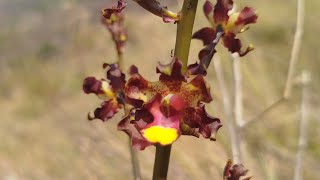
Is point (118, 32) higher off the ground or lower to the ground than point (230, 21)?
higher

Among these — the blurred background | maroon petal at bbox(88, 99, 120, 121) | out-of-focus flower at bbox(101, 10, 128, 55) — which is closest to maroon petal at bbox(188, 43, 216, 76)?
maroon petal at bbox(88, 99, 120, 121)

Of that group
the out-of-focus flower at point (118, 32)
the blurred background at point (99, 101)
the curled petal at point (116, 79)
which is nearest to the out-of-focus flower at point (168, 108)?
the curled petal at point (116, 79)

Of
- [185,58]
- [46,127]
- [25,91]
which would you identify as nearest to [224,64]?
[46,127]

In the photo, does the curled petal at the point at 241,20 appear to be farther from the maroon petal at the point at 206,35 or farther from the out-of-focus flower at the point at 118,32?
the out-of-focus flower at the point at 118,32

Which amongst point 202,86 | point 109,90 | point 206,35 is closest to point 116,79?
point 109,90

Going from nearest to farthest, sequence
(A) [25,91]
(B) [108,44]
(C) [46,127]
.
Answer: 1. (C) [46,127]
2. (B) [108,44]
3. (A) [25,91]

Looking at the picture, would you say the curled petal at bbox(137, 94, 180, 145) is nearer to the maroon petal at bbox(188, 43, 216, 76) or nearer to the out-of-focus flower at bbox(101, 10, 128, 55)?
the maroon petal at bbox(188, 43, 216, 76)

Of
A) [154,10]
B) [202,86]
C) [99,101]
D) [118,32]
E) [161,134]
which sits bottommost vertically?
[161,134]

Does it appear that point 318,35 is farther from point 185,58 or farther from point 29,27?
point 29,27

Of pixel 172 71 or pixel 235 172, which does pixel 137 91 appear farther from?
pixel 235 172
